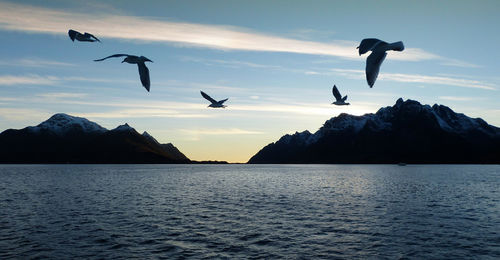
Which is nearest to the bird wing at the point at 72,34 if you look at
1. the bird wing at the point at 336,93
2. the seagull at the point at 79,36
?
the seagull at the point at 79,36

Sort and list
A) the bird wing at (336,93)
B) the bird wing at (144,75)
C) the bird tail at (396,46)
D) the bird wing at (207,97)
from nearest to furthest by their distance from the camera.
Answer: the bird tail at (396,46) → the bird wing at (144,75) → the bird wing at (336,93) → the bird wing at (207,97)

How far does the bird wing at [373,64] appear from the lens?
1407 cm

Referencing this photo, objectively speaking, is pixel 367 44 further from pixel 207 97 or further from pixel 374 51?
pixel 207 97

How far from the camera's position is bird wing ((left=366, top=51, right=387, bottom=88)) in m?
14.1

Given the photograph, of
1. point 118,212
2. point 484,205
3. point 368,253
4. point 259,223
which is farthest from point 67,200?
point 484,205

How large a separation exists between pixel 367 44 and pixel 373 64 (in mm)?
959

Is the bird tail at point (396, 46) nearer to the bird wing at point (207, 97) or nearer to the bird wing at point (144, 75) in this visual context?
the bird wing at point (144, 75)

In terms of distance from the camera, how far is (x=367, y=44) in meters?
15.1

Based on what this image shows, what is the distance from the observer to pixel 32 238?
39.4 meters

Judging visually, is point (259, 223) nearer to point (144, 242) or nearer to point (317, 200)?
point (144, 242)

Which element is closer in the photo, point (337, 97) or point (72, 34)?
point (72, 34)

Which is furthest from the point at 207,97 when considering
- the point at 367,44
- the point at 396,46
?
the point at 396,46

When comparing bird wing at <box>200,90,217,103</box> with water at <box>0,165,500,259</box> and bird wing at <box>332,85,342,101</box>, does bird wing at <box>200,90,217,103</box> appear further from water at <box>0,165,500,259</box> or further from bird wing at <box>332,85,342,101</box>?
water at <box>0,165,500,259</box>

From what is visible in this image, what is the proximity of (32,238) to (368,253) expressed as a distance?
30980 mm
